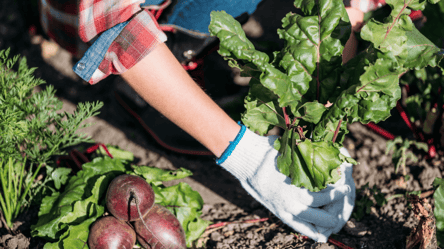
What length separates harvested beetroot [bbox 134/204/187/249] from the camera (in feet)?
4.61

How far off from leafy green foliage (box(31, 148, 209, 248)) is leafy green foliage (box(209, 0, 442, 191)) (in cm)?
56

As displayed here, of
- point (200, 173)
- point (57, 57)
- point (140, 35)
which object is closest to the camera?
point (140, 35)

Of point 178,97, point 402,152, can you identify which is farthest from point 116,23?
point 402,152

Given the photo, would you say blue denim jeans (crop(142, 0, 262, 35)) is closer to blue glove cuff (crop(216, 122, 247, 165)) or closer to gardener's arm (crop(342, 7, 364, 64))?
gardener's arm (crop(342, 7, 364, 64))

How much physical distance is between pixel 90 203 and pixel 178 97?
0.63 m

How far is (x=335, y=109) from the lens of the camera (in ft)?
3.34

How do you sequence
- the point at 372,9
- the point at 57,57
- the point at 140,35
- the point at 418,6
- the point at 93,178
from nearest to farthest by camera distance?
1. the point at 418,6
2. the point at 140,35
3. the point at 93,178
4. the point at 372,9
5. the point at 57,57

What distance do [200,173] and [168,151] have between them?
0.99 feet

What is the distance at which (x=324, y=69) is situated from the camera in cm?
115

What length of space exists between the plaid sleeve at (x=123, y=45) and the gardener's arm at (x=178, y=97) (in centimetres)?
3

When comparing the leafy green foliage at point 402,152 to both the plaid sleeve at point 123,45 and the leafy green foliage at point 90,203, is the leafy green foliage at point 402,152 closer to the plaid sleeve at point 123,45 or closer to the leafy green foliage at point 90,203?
the leafy green foliage at point 90,203

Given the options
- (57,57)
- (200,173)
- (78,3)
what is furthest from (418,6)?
(57,57)

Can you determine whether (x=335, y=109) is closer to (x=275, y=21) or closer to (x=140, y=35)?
(x=140, y=35)

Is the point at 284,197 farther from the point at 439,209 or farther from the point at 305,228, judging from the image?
the point at 439,209
